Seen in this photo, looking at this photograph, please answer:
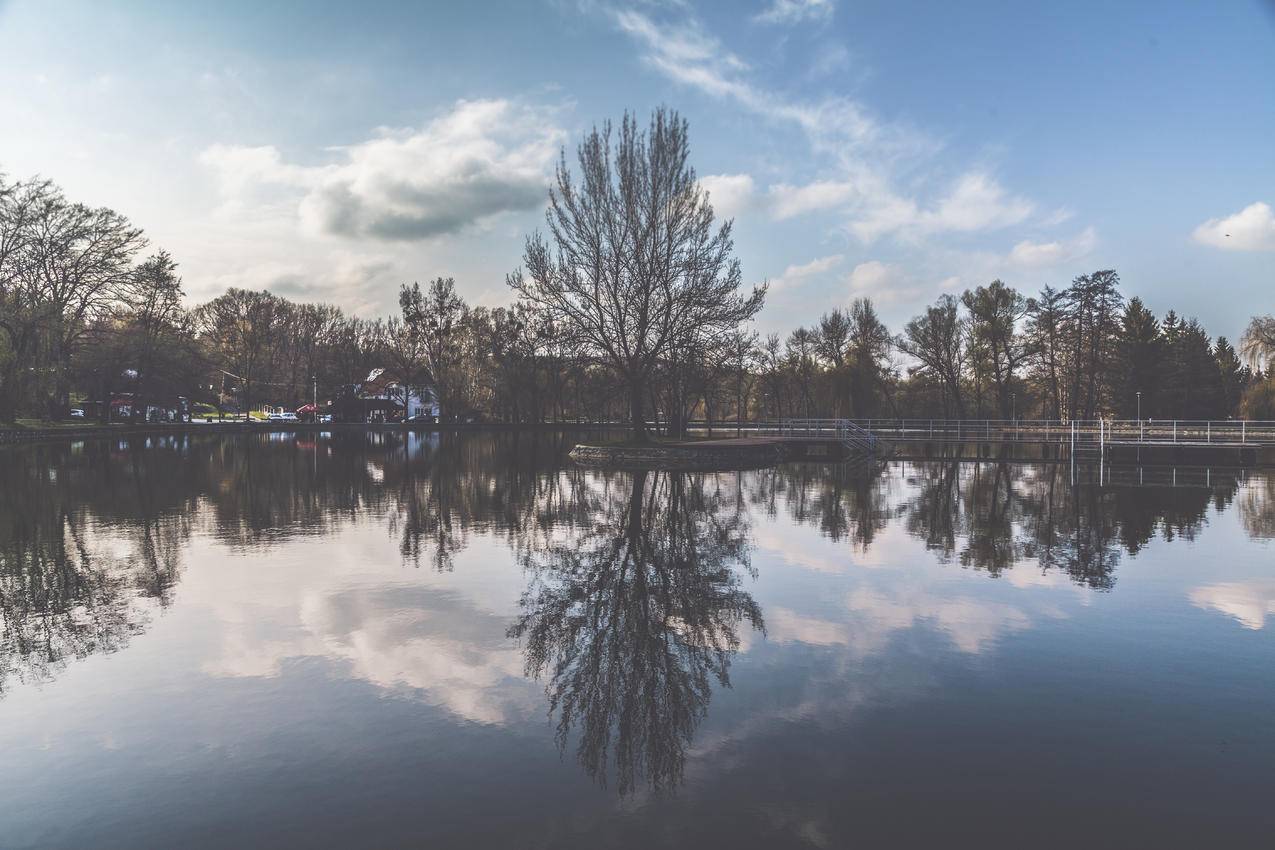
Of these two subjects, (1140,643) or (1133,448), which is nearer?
(1140,643)

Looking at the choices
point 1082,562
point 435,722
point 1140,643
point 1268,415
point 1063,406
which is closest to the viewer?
point 435,722

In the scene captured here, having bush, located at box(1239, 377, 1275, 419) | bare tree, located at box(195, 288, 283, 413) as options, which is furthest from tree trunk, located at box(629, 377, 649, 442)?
bare tree, located at box(195, 288, 283, 413)

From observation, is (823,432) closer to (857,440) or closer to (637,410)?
(857,440)

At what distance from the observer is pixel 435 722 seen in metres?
6.97

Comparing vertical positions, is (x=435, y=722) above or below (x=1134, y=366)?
below

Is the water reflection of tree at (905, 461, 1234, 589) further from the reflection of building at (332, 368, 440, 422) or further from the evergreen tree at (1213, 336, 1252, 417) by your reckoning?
the reflection of building at (332, 368, 440, 422)

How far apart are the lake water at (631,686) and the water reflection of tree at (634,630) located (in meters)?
0.05

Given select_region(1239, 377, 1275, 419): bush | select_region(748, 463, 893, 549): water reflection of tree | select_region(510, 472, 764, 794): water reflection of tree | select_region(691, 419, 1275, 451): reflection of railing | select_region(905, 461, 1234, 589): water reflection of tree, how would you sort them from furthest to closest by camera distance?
select_region(1239, 377, 1275, 419): bush < select_region(691, 419, 1275, 451): reflection of railing < select_region(748, 463, 893, 549): water reflection of tree < select_region(905, 461, 1234, 589): water reflection of tree < select_region(510, 472, 764, 794): water reflection of tree

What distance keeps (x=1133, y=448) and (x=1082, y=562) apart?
4386cm

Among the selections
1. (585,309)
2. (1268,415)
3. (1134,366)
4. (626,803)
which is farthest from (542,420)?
(626,803)

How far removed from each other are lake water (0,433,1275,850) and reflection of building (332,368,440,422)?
84323 millimetres

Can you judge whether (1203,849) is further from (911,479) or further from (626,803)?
(911,479)

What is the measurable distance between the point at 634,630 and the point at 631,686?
6.13 ft

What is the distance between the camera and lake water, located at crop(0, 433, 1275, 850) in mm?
5387
